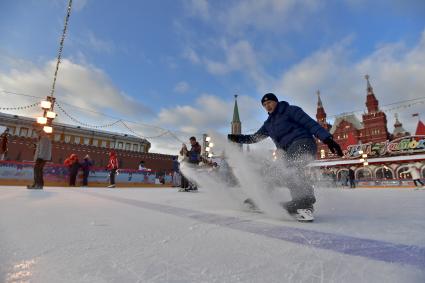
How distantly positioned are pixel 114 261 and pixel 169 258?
0.20 m

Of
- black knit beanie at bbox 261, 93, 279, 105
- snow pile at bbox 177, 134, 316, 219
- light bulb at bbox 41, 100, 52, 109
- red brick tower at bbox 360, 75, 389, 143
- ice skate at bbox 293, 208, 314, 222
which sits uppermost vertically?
red brick tower at bbox 360, 75, 389, 143

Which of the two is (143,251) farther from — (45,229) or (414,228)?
(414,228)

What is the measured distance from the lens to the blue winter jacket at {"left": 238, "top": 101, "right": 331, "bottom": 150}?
7.56ft

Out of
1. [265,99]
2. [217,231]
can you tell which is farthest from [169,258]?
[265,99]

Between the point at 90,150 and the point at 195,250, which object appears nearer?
the point at 195,250

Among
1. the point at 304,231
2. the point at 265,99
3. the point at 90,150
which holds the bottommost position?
the point at 304,231

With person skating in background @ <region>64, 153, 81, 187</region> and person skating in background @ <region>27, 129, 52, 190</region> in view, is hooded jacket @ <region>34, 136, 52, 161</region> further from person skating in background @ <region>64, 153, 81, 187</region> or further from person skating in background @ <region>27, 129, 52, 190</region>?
person skating in background @ <region>64, 153, 81, 187</region>

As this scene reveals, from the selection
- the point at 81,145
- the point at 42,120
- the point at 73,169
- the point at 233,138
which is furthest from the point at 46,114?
the point at 81,145

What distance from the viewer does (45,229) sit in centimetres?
130

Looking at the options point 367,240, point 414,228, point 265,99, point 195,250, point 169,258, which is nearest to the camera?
point 169,258

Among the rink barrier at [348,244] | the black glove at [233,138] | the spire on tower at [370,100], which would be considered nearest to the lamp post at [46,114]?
the black glove at [233,138]

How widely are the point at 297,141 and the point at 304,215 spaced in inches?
30.2

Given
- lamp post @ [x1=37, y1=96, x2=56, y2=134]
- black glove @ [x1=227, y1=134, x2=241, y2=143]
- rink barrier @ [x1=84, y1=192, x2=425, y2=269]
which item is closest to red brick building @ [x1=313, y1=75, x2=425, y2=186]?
A: black glove @ [x1=227, y1=134, x2=241, y2=143]

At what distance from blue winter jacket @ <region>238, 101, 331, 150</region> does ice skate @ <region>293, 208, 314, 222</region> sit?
74 cm
